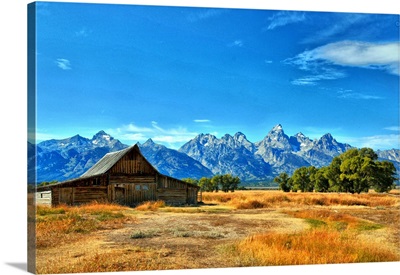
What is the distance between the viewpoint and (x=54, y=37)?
14.9m

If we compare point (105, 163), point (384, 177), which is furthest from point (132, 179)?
point (384, 177)

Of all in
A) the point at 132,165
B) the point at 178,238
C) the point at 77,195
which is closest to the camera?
the point at 178,238

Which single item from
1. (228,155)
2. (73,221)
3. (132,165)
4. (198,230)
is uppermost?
(228,155)

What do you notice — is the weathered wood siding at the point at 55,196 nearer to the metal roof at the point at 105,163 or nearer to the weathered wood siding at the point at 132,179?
the metal roof at the point at 105,163

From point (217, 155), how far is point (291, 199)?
220cm

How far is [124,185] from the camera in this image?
16797 millimetres

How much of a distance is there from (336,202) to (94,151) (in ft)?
19.9

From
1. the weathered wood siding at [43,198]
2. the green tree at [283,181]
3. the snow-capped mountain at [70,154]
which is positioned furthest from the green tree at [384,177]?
the weathered wood siding at [43,198]

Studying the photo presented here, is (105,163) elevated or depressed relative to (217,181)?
elevated

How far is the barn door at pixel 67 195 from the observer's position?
1572 cm

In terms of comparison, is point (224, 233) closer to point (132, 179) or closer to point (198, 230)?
point (198, 230)

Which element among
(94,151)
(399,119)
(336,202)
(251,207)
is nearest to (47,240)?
(94,151)

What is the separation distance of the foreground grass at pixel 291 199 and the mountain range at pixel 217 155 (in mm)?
408

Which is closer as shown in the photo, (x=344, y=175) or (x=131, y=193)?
(x=131, y=193)
